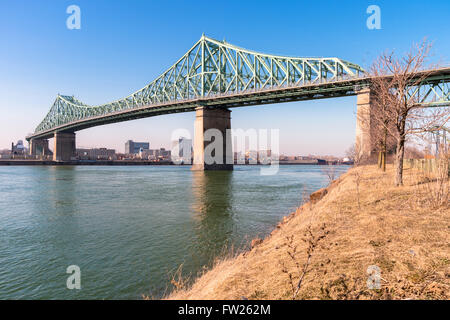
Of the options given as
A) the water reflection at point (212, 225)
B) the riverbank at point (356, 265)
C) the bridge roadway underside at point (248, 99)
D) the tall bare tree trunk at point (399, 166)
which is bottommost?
the water reflection at point (212, 225)

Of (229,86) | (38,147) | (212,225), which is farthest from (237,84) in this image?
(38,147)

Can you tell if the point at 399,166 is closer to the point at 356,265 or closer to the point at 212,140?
the point at 356,265

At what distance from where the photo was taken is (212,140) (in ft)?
214

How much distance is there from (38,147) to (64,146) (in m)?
42.2

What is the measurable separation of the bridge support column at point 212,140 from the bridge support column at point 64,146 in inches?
2666

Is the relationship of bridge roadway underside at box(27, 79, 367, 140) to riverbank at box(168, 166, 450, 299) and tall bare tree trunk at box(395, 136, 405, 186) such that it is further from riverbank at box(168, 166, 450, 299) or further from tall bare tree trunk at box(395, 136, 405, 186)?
riverbank at box(168, 166, 450, 299)

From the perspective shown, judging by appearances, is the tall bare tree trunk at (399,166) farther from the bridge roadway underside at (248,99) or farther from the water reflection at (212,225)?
the bridge roadway underside at (248,99)

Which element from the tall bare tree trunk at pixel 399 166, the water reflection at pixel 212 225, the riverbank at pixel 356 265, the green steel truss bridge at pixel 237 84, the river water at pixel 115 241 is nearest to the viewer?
the riverbank at pixel 356 265

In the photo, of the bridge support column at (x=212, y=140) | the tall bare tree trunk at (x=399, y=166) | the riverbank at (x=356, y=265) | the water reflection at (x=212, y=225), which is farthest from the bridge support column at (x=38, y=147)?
the riverbank at (x=356, y=265)

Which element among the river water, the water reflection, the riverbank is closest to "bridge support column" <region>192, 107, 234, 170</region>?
the water reflection

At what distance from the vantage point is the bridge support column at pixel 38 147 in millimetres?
136575

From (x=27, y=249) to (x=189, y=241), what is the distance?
546cm

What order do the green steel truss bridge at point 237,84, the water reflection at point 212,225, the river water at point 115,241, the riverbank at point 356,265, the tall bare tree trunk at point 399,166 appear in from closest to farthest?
the riverbank at point 356,265
the river water at point 115,241
the water reflection at point 212,225
the tall bare tree trunk at point 399,166
the green steel truss bridge at point 237,84

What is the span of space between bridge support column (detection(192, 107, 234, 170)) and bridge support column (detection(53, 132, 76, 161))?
6772 centimetres
